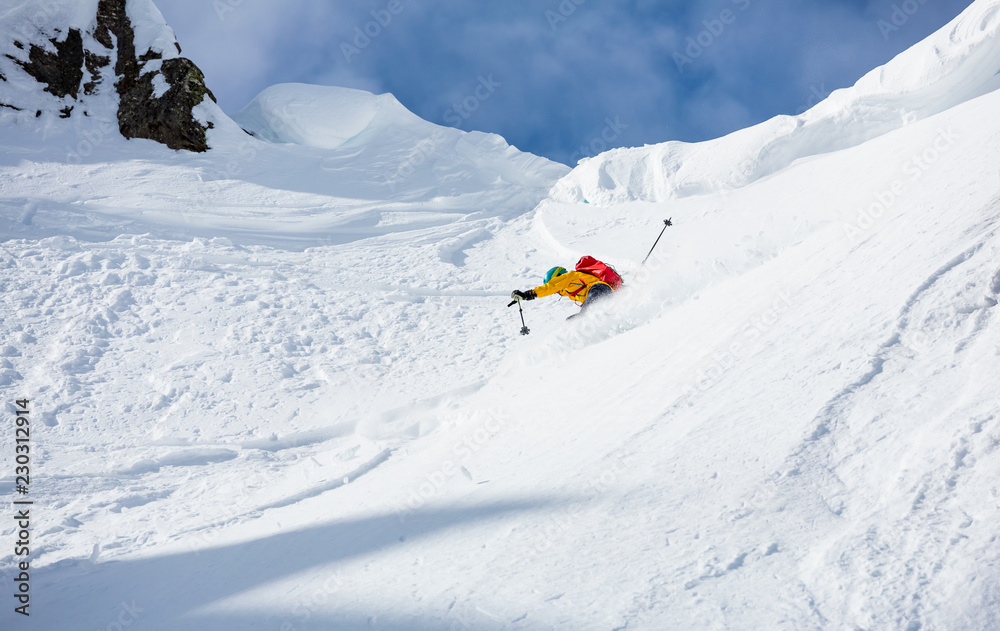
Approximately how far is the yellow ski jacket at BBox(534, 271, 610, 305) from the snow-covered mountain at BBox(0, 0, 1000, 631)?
0.55m

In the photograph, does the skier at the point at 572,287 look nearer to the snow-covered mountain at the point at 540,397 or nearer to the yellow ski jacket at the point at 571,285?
the yellow ski jacket at the point at 571,285

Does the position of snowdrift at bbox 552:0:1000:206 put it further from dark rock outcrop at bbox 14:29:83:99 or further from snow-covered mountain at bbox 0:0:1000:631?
dark rock outcrop at bbox 14:29:83:99

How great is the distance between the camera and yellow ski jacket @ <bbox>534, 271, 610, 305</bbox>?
6.82 meters

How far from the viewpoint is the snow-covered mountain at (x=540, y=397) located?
2172mm

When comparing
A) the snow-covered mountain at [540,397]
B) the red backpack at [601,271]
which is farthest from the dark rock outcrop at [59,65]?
the red backpack at [601,271]

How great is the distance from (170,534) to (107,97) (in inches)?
626

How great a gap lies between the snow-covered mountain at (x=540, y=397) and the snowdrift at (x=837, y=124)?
0.20ft

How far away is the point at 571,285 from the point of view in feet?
22.5

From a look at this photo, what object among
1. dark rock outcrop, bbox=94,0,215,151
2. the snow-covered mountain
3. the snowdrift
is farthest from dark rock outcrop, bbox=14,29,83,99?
the snowdrift

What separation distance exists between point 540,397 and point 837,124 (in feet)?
32.8

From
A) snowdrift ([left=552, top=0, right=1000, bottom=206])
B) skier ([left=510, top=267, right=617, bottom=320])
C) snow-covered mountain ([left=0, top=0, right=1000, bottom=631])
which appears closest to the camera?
snow-covered mountain ([left=0, top=0, right=1000, bottom=631])

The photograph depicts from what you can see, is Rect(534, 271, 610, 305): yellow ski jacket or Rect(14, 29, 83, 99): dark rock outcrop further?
Rect(14, 29, 83, 99): dark rock outcrop

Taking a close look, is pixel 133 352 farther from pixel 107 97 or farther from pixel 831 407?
pixel 107 97

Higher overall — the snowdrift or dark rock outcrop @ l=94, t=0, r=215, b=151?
dark rock outcrop @ l=94, t=0, r=215, b=151
